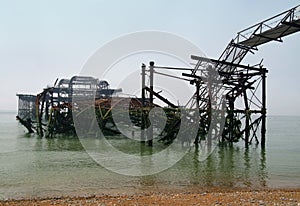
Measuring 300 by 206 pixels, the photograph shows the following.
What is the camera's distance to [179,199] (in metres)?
9.62

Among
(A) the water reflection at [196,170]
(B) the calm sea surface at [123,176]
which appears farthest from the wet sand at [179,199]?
(A) the water reflection at [196,170]

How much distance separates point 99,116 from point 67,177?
1928 cm

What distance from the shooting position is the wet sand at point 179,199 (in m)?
9.27

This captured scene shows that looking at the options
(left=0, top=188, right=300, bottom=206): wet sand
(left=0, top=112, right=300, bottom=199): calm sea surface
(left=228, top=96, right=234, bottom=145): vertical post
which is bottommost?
(left=0, top=112, right=300, bottom=199): calm sea surface

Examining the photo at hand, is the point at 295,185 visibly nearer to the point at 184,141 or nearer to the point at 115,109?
the point at 184,141

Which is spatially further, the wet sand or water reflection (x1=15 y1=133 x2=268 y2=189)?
water reflection (x1=15 y1=133 x2=268 y2=189)

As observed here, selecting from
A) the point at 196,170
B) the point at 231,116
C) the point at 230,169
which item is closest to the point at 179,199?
the point at 196,170

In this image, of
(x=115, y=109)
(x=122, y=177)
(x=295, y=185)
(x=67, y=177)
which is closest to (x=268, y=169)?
(x=295, y=185)

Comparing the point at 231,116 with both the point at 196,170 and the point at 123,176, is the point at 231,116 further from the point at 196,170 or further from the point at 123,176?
the point at 123,176

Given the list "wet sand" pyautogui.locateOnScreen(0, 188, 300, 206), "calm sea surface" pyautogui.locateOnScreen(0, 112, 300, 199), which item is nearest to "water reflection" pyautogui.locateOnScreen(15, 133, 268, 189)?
"calm sea surface" pyautogui.locateOnScreen(0, 112, 300, 199)

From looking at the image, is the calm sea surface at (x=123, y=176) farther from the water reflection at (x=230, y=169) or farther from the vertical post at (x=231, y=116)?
the vertical post at (x=231, y=116)

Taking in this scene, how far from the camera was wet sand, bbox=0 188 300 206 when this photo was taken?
30.4ft

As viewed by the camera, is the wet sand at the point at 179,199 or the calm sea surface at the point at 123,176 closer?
the wet sand at the point at 179,199

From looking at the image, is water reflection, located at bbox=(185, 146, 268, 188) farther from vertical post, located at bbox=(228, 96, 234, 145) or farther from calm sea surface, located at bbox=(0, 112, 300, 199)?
vertical post, located at bbox=(228, 96, 234, 145)
